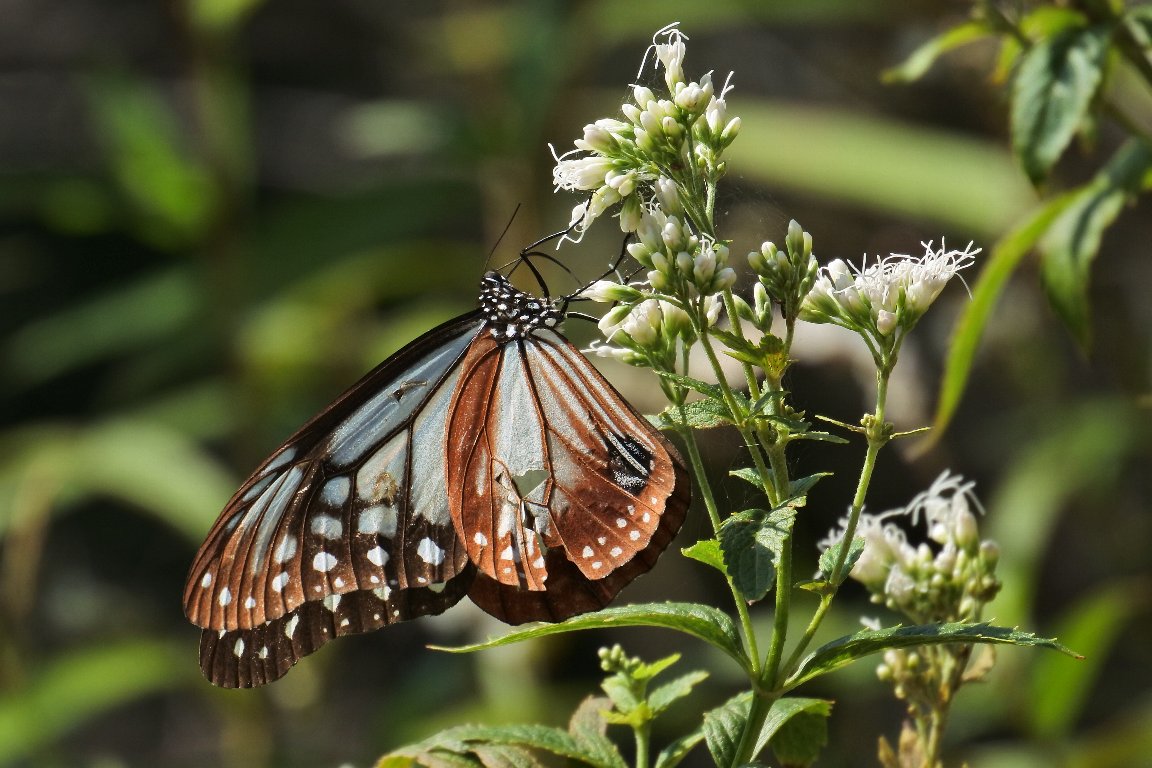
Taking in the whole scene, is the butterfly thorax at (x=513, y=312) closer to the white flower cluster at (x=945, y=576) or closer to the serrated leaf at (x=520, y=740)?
the white flower cluster at (x=945, y=576)

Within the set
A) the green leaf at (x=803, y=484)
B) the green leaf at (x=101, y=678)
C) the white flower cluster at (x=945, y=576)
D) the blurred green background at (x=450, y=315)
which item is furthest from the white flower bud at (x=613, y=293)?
the green leaf at (x=101, y=678)

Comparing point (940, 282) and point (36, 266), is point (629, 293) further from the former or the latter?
point (36, 266)

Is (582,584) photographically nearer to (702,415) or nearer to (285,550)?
(702,415)

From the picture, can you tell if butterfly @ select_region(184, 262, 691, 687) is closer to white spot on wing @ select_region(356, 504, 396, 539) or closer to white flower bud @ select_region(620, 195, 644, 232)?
white spot on wing @ select_region(356, 504, 396, 539)

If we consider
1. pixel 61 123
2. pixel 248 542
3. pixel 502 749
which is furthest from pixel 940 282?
pixel 61 123

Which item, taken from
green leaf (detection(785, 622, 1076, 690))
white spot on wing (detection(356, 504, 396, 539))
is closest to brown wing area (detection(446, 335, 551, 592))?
white spot on wing (detection(356, 504, 396, 539))

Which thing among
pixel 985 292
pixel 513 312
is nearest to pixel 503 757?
pixel 513 312
